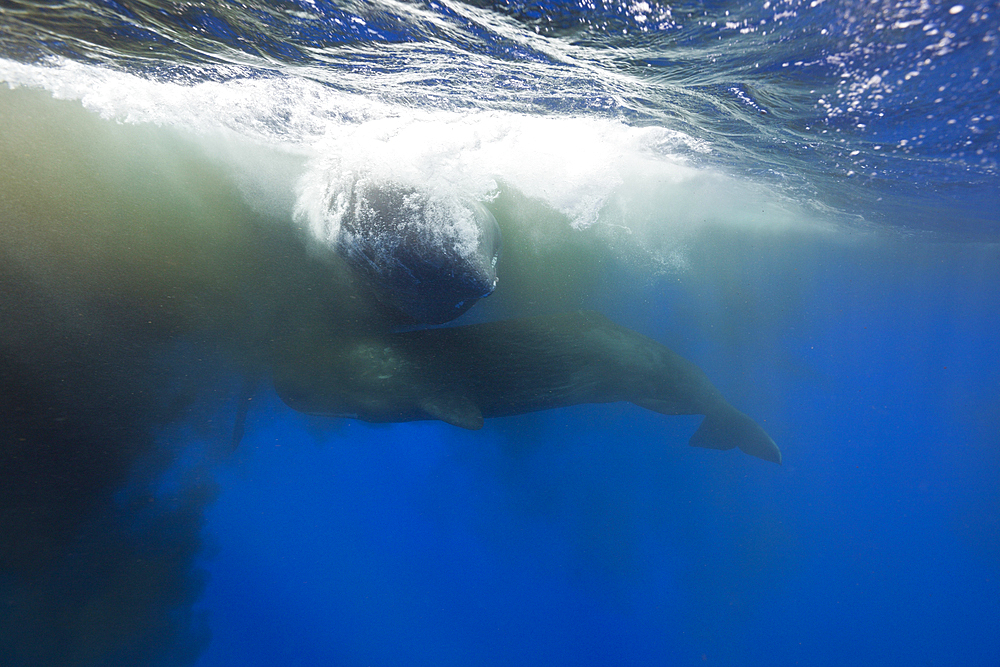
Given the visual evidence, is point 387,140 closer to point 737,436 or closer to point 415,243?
point 415,243

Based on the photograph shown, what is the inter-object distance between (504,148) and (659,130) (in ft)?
9.85

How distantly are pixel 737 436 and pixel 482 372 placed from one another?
7542 mm

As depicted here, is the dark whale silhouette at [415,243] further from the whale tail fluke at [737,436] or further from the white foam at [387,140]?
the whale tail fluke at [737,436]

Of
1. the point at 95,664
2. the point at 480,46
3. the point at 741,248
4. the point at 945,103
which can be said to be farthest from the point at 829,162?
the point at 95,664

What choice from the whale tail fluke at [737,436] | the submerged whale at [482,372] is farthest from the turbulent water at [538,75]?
the whale tail fluke at [737,436]

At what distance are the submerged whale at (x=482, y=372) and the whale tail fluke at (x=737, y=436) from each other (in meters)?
1.77

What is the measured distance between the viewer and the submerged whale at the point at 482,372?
6.21 meters

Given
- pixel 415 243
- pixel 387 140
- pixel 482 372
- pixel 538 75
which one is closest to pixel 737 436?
pixel 482 372

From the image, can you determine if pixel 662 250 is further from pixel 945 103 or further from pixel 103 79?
pixel 103 79

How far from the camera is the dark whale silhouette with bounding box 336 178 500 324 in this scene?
4.62 m

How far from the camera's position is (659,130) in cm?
768

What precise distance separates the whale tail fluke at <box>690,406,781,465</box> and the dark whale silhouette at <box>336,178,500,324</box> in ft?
→ 26.5

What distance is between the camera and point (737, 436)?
33.7 ft

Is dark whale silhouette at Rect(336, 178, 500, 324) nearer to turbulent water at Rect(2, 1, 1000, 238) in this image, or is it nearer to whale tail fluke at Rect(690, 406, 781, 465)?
turbulent water at Rect(2, 1, 1000, 238)
